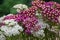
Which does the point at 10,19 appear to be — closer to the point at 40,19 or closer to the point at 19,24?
the point at 19,24

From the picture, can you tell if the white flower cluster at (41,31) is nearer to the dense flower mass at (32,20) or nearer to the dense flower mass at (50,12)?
the dense flower mass at (32,20)

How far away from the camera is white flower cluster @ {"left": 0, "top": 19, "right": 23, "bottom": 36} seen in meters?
Answer: 4.08

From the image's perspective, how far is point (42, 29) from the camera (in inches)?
167

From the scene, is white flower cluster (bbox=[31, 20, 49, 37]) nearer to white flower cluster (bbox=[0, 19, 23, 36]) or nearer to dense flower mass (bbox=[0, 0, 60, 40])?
dense flower mass (bbox=[0, 0, 60, 40])

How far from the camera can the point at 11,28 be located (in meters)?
4.09

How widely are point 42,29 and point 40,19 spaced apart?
0.57ft

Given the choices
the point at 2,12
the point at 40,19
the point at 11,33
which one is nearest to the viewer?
the point at 11,33

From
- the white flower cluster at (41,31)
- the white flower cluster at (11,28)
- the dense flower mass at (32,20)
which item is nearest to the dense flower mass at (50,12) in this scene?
the dense flower mass at (32,20)

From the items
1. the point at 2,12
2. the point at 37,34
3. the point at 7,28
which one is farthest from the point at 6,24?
the point at 2,12

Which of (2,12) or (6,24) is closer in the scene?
(6,24)

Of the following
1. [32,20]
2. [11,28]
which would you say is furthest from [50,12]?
[11,28]

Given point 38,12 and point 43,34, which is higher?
point 38,12

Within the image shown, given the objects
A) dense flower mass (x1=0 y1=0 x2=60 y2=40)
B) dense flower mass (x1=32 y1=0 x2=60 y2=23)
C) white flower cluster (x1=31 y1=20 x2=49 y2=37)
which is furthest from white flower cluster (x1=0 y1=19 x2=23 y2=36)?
dense flower mass (x1=32 y1=0 x2=60 y2=23)

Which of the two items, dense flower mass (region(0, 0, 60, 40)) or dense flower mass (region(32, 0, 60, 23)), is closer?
dense flower mass (region(0, 0, 60, 40))
